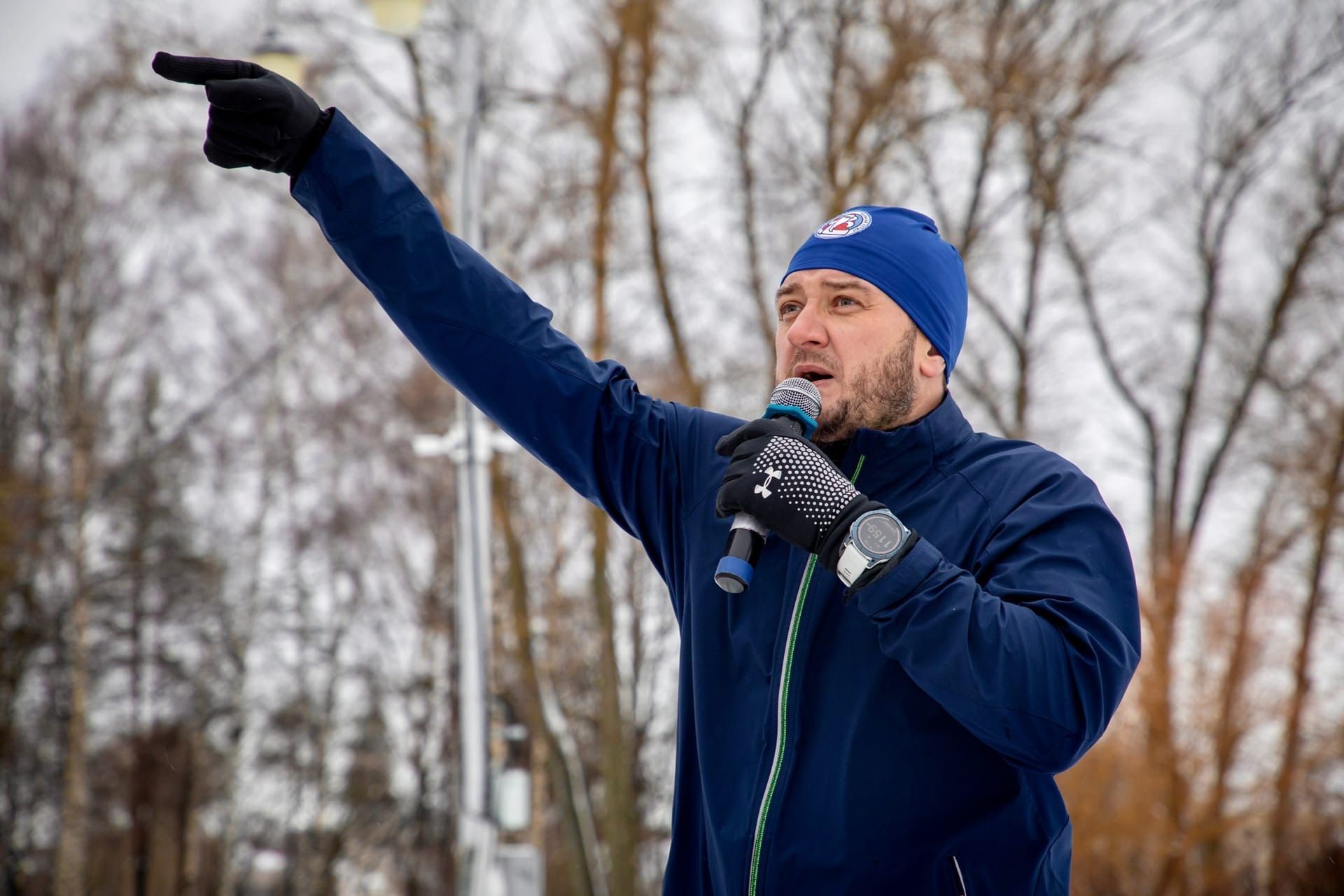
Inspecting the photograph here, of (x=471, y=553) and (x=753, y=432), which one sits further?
(x=471, y=553)

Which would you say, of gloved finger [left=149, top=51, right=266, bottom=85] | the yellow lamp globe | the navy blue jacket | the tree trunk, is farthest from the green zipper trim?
the tree trunk

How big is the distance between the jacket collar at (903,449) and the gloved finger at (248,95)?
3.37 feet

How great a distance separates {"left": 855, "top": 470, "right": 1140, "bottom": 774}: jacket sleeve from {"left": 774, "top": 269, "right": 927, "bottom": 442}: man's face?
414 millimetres

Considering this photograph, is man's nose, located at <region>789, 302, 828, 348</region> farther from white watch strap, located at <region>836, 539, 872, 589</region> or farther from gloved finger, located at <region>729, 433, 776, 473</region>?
white watch strap, located at <region>836, 539, 872, 589</region>

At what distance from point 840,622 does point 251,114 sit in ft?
3.71

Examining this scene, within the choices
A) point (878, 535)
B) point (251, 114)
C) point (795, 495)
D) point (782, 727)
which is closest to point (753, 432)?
point (795, 495)

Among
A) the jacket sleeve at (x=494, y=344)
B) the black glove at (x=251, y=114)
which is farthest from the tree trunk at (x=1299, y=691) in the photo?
the black glove at (x=251, y=114)

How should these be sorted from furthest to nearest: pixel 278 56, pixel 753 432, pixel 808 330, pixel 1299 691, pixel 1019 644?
pixel 1299 691 < pixel 278 56 < pixel 808 330 < pixel 753 432 < pixel 1019 644

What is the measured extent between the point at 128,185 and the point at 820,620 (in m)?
17.0

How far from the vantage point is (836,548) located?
1.61 metres

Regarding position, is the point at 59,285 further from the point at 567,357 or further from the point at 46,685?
the point at 567,357

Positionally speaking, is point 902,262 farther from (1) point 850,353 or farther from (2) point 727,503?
(2) point 727,503

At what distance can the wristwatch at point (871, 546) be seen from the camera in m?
1.57

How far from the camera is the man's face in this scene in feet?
6.52
